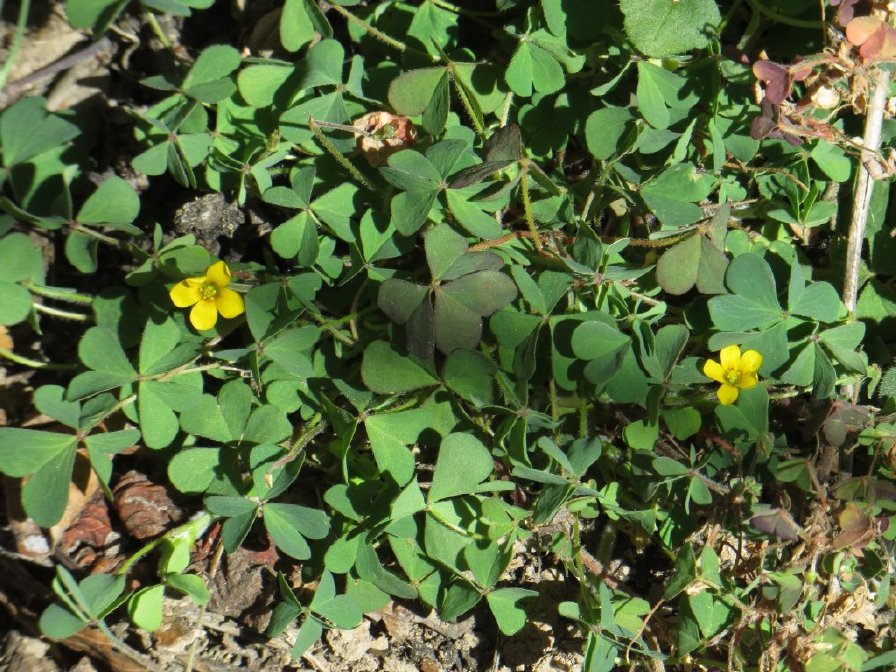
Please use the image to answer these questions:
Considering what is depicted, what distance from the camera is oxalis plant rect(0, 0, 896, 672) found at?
2.44m

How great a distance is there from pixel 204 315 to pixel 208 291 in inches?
3.2

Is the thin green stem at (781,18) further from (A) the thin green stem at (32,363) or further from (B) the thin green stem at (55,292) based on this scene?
(A) the thin green stem at (32,363)

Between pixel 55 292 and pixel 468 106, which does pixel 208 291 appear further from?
pixel 468 106

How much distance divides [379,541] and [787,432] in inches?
59.4

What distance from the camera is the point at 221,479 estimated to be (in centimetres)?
254

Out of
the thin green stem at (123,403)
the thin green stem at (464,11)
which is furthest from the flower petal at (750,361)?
the thin green stem at (123,403)

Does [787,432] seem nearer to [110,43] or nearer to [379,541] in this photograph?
[379,541]

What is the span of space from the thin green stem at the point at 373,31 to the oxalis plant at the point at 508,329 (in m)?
0.02

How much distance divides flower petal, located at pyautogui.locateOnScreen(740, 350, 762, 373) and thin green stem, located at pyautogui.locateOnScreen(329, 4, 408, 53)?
60.6 inches

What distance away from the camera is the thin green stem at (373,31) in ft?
8.67

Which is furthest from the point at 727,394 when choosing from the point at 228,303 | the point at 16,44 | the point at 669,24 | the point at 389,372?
the point at 16,44

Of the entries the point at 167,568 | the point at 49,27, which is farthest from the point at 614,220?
the point at 49,27

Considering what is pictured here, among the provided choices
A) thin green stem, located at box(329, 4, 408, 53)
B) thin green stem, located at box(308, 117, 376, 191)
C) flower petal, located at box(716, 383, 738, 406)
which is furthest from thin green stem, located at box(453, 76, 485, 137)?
flower petal, located at box(716, 383, 738, 406)

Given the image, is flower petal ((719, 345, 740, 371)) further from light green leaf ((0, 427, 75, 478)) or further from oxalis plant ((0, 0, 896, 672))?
light green leaf ((0, 427, 75, 478))
